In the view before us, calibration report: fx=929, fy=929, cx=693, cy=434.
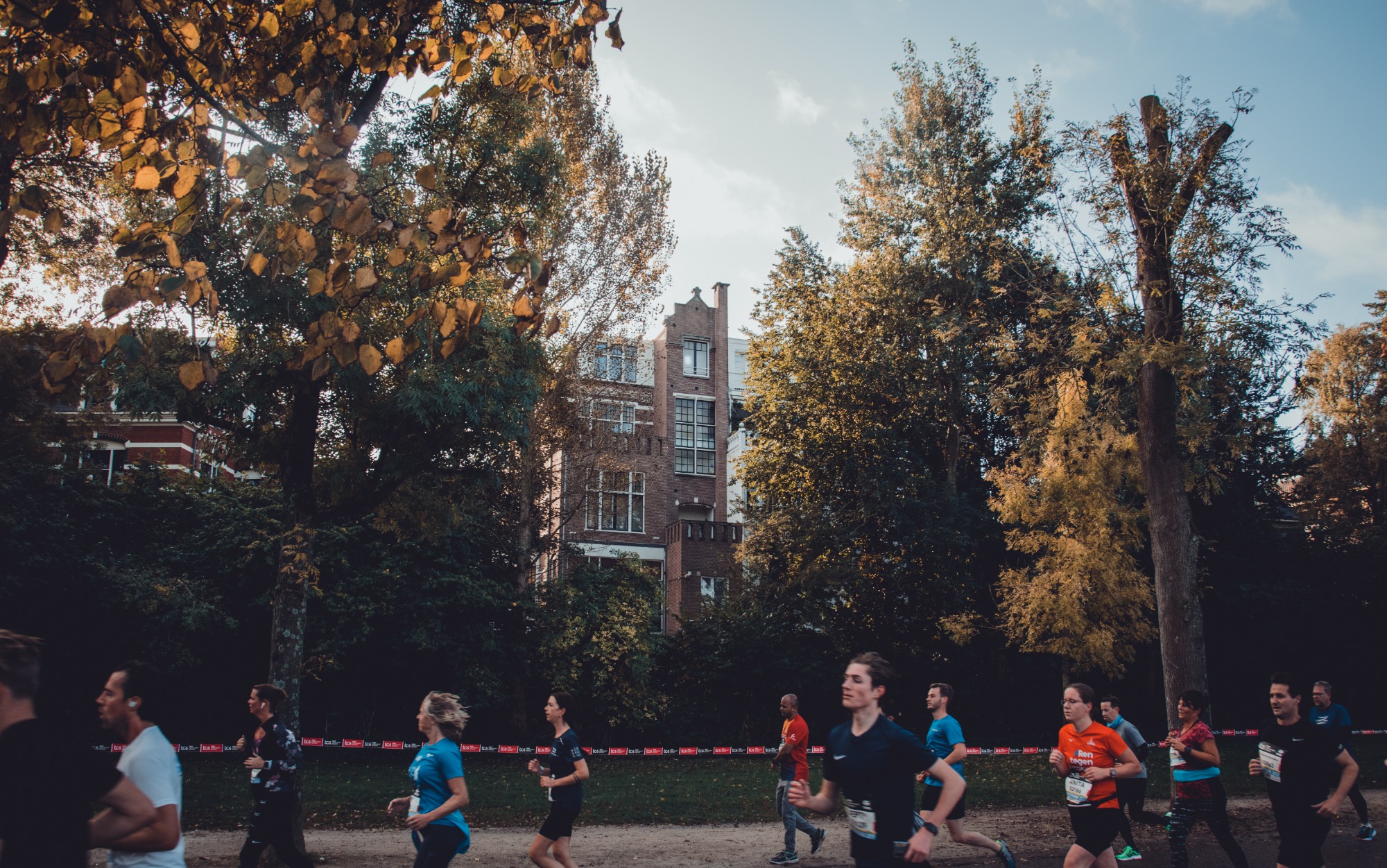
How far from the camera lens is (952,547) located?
28484 millimetres

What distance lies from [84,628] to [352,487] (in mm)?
12179

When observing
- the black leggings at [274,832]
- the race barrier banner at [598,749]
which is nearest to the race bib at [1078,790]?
the black leggings at [274,832]

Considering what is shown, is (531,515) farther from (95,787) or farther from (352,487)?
(95,787)

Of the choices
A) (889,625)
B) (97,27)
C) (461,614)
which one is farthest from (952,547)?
(97,27)

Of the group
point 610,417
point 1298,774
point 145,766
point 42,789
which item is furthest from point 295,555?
point 610,417

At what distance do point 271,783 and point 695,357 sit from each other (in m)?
35.6

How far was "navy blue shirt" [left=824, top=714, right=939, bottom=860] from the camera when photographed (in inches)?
208

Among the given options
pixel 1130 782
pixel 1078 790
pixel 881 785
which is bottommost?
pixel 1130 782

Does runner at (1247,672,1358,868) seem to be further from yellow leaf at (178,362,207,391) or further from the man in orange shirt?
yellow leaf at (178,362,207,391)

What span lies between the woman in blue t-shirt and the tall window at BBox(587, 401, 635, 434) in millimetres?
20851

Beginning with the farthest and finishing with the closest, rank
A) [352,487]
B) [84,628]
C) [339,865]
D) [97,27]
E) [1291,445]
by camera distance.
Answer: [1291,445] < [84,628] < [352,487] < [339,865] < [97,27]

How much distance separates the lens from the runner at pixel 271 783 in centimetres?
810

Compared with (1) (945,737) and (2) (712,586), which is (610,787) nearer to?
(1) (945,737)

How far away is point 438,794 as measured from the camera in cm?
684
